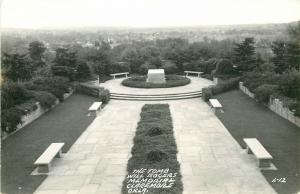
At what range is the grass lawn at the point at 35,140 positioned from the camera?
10.4 m

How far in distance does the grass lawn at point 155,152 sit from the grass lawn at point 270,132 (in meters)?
2.64

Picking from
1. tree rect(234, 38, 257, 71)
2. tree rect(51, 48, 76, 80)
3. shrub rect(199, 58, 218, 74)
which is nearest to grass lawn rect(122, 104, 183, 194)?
tree rect(51, 48, 76, 80)

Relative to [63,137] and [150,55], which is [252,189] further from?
[150,55]

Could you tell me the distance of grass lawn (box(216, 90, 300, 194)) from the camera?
33.8 ft

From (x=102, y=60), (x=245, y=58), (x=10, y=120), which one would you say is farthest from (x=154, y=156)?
(x=102, y=60)

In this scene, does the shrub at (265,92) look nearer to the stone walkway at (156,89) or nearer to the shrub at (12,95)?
the stone walkway at (156,89)

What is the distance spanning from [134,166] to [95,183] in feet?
4.75

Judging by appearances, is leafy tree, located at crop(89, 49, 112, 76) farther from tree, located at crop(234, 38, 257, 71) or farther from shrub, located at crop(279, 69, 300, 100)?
shrub, located at crop(279, 69, 300, 100)

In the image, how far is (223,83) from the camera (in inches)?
943

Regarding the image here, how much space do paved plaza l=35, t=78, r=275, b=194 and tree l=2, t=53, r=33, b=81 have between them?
990cm

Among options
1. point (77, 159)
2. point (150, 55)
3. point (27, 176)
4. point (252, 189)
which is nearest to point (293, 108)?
point (252, 189)

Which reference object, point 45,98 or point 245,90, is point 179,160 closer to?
point 45,98

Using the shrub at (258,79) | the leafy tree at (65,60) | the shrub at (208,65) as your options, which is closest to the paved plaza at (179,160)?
the shrub at (258,79)

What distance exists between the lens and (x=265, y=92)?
741 inches
